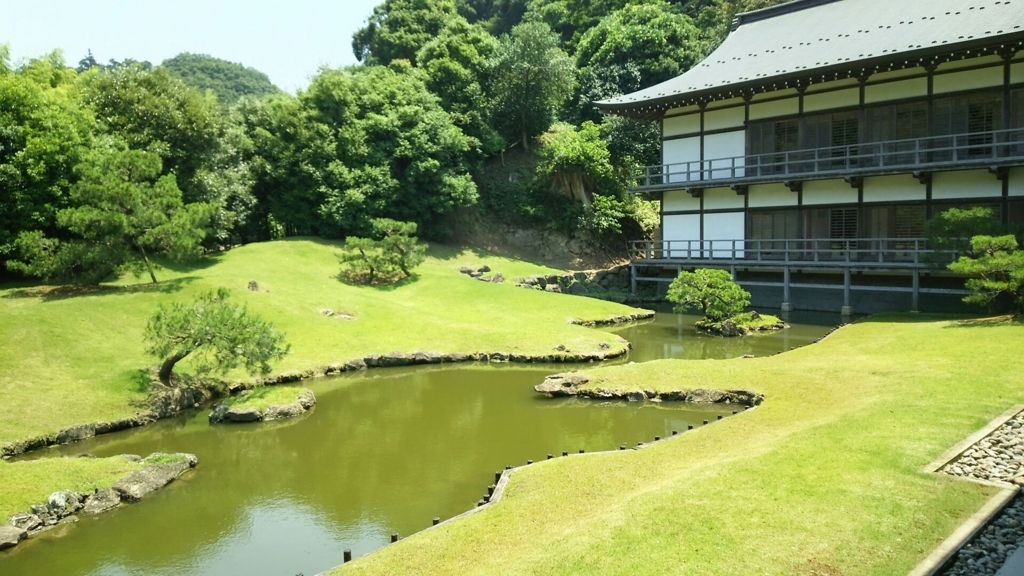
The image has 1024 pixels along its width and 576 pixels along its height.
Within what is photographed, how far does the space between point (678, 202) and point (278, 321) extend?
19.1 meters

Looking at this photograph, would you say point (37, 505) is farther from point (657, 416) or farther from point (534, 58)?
point (534, 58)

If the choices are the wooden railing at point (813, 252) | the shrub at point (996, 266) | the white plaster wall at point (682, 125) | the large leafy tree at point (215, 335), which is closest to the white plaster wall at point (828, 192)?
the wooden railing at point (813, 252)

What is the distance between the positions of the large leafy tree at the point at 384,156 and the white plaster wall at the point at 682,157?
38.4 ft

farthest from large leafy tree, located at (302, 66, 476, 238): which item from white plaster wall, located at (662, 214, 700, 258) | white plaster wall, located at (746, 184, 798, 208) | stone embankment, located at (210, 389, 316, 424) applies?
stone embankment, located at (210, 389, 316, 424)

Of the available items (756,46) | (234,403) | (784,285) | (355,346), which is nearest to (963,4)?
(756,46)

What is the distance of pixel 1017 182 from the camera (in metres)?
23.5

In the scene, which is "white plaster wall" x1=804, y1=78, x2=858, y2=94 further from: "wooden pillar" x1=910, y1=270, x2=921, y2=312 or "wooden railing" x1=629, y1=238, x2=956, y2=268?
"wooden pillar" x1=910, y1=270, x2=921, y2=312

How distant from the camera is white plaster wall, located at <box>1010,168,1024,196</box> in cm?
2341

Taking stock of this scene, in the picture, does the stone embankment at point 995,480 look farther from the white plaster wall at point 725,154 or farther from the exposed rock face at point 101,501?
the white plaster wall at point 725,154

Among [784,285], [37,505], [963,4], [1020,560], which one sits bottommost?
[37,505]

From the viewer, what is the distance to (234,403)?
656 inches

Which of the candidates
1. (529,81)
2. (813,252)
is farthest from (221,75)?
(813,252)

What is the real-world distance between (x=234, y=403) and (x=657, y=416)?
32.4ft

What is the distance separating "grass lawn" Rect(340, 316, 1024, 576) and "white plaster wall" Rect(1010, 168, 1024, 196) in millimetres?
12798
